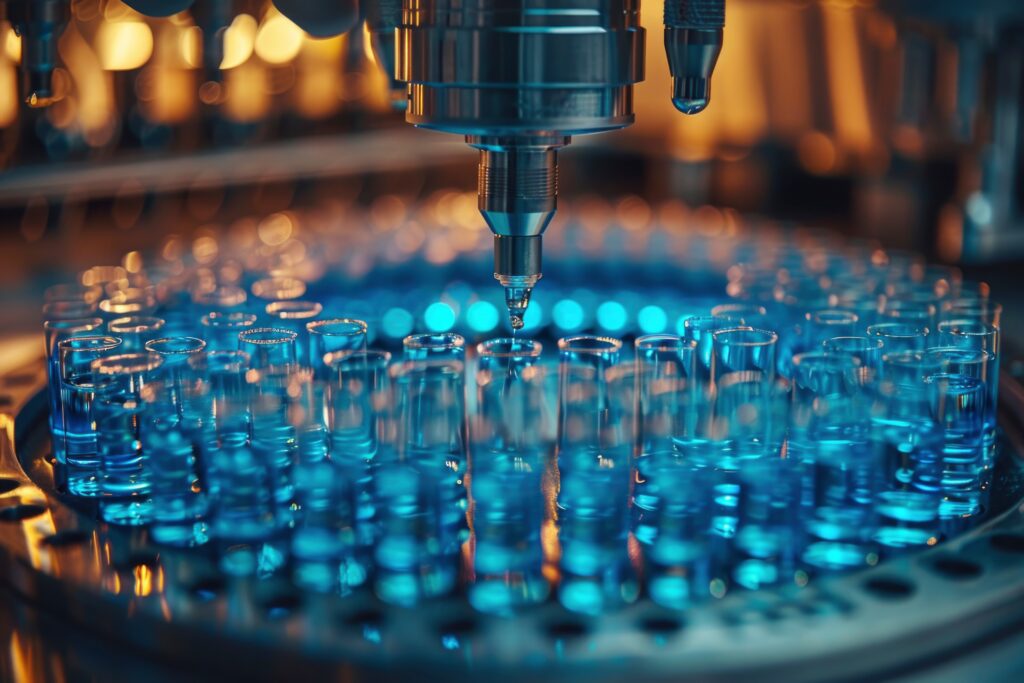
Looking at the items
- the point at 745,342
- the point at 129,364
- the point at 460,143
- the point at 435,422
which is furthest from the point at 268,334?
the point at 460,143

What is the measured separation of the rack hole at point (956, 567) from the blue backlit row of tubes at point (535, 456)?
4 centimetres

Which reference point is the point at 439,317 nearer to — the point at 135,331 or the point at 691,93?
the point at 135,331

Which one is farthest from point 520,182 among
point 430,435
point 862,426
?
point 862,426

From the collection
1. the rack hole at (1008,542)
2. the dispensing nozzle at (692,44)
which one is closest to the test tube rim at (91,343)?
the dispensing nozzle at (692,44)

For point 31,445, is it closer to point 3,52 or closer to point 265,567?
point 265,567

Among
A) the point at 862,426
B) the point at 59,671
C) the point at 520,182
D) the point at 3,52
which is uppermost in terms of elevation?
the point at 3,52

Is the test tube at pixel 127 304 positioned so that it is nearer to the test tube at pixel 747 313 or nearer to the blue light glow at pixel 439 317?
the blue light glow at pixel 439 317

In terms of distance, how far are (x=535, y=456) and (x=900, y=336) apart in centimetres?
42

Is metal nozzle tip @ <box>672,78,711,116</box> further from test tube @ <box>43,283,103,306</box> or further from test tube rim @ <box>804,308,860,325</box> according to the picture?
test tube @ <box>43,283,103,306</box>

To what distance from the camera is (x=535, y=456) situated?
1001 millimetres

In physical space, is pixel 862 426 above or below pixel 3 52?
below

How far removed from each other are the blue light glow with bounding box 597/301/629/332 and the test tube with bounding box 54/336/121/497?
2.63 feet

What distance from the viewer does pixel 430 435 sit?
3.37 ft

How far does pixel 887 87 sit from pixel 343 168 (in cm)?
123
